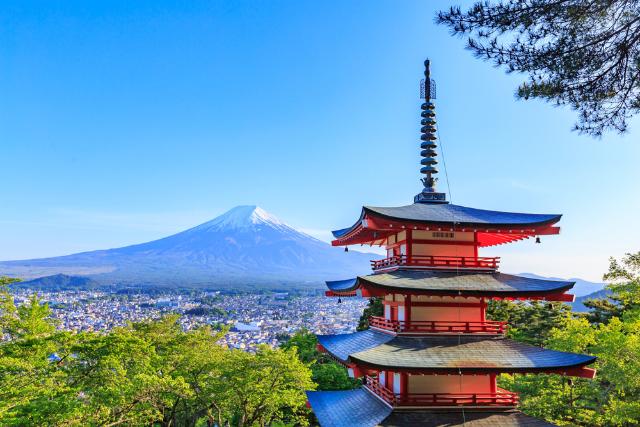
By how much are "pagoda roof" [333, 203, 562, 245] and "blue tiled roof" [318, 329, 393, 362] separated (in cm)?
286

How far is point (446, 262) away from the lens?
1216 centimetres

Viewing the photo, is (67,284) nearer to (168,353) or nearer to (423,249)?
(168,353)

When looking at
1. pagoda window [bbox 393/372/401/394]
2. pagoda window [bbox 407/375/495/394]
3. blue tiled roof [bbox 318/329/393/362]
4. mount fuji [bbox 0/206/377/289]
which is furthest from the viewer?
mount fuji [bbox 0/206/377/289]

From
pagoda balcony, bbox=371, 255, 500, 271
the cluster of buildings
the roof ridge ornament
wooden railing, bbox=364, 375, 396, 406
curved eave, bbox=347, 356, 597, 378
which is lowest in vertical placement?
the cluster of buildings

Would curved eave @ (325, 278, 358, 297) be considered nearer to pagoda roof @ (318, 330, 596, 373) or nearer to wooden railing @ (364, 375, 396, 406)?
pagoda roof @ (318, 330, 596, 373)

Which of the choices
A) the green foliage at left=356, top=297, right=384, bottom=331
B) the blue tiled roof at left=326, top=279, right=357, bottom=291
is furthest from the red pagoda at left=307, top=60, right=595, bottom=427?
the green foliage at left=356, top=297, right=384, bottom=331

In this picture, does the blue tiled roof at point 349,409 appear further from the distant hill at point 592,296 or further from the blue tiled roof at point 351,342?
the distant hill at point 592,296

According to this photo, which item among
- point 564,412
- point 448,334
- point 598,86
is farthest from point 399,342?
point 564,412

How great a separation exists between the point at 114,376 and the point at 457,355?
515 inches

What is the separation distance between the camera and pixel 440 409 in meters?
10.8

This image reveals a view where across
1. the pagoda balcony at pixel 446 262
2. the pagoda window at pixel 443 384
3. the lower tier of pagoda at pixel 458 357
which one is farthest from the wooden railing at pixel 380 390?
the pagoda balcony at pixel 446 262

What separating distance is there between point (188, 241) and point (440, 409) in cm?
19406

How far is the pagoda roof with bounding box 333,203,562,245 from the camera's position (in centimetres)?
1173

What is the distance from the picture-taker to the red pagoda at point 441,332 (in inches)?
415
